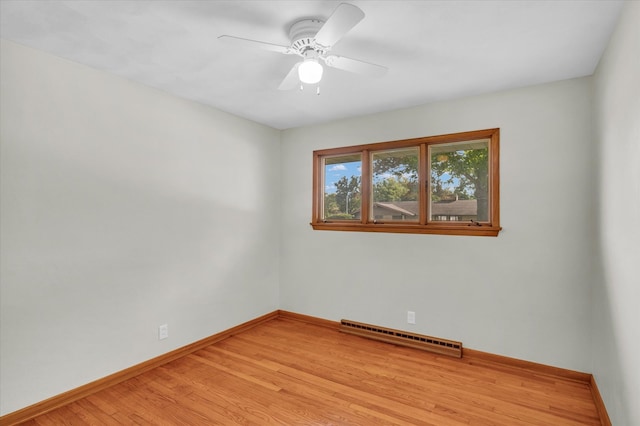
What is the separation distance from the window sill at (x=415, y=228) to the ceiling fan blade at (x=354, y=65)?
169 centimetres

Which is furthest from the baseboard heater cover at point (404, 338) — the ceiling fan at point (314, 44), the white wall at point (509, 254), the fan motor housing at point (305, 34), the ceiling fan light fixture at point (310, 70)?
the fan motor housing at point (305, 34)

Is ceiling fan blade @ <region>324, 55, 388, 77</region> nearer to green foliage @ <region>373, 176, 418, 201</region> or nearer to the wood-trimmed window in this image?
the wood-trimmed window

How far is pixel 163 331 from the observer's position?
9.64 ft

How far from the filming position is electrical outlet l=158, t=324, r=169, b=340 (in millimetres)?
2916

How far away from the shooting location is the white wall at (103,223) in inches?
83.3

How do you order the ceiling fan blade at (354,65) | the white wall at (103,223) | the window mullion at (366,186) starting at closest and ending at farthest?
the ceiling fan blade at (354,65), the white wall at (103,223), the window mullion at (366,186)

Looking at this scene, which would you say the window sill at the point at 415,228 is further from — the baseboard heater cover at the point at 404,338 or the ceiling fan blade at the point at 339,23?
the ceiling fan blade at the point at 339,23

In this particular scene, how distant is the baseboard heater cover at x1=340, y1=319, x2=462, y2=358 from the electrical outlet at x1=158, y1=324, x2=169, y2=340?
1.84 metres

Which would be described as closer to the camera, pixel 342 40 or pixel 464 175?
pixel 342 40

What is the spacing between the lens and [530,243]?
2.79m

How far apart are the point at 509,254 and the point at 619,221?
108cm

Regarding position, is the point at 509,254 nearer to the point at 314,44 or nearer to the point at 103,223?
the point at 314,44

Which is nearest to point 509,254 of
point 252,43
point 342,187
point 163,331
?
point 342,187

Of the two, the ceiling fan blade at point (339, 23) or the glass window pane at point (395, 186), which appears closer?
the ceiling fan blade at point (339, 23)
